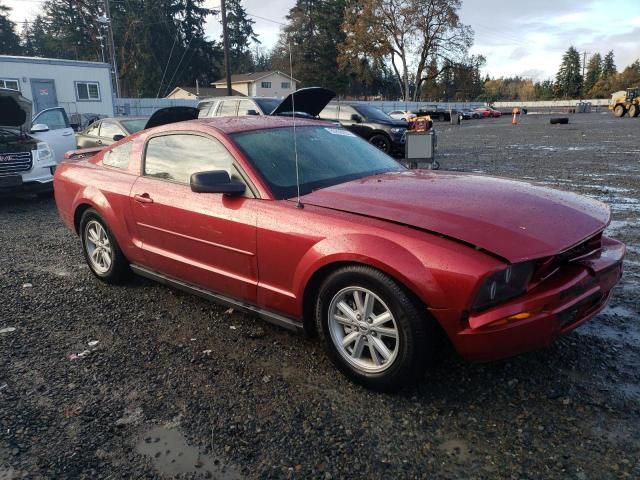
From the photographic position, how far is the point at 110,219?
171 inches

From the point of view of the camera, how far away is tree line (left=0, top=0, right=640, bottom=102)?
55625 mm

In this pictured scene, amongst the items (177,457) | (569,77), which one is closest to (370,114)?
(177,457)

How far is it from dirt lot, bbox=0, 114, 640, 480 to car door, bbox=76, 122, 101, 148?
7695mm

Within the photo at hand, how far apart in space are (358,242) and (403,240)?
0.25 meters

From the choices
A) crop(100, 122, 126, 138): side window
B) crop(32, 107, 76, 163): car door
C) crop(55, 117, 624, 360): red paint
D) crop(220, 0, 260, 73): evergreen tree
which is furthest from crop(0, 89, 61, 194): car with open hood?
crop(220, 0, 260, 73): evergreen tree

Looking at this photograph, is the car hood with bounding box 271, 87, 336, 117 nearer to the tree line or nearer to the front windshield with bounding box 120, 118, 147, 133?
the front windshield with bounding box 120, 118, 147, 133

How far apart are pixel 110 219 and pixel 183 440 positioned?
2.48 metres

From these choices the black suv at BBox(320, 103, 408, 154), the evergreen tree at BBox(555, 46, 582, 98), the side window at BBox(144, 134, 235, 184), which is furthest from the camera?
the evergreen tree at BBox(555, 46, 582, 98)

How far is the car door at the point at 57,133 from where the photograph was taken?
1063 cm

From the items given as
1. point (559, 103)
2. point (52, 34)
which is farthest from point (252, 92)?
point (559, 103)

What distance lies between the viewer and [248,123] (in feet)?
12.9

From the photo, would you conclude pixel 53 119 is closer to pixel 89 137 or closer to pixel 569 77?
pixel 89 137

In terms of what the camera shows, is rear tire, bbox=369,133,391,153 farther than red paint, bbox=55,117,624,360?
Yes

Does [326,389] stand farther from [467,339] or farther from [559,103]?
[559,103]
